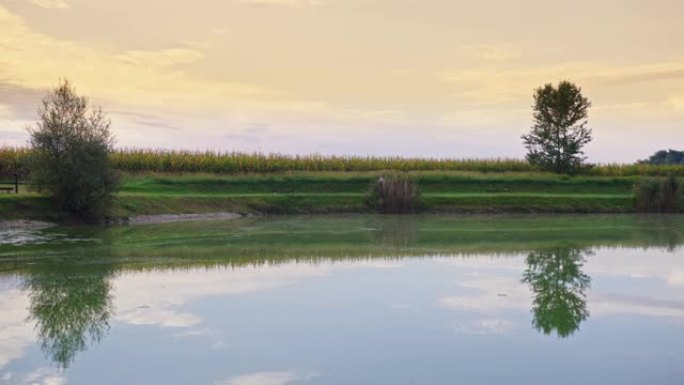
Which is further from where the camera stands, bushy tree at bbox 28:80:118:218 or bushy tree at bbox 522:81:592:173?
bushy tree at bbox 522:81:592:173

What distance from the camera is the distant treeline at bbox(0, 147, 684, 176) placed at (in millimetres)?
45812

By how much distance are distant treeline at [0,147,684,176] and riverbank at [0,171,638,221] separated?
2641 mm

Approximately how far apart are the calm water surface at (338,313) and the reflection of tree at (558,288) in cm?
5

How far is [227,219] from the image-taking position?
33.7m

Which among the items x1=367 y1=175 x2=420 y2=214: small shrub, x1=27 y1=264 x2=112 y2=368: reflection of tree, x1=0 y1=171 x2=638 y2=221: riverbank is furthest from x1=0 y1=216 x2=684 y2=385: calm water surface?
x1=367 y1=175 x2=420 y2=214: small shrub

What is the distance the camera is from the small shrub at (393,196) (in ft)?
124

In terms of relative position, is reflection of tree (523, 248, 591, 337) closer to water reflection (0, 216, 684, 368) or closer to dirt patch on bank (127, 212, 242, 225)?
water reflection (0, 216, 684, 368)

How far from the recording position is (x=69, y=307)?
1214 cm

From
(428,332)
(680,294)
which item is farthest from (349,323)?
(680,294)

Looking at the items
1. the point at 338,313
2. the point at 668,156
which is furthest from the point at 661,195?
the point at 668,156

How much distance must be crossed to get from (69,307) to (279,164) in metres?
36.0

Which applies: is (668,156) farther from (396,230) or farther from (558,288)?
(558,288)

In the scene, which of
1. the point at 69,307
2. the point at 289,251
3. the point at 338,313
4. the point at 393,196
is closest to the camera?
the point at 338,313

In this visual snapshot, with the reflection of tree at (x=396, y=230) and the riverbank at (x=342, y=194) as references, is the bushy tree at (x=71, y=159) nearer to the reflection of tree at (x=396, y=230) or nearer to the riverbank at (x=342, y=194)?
the riverbank at (x=342, y=194)
